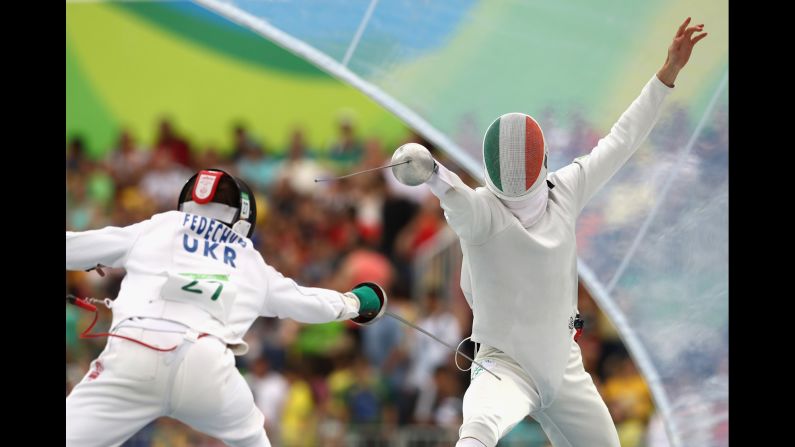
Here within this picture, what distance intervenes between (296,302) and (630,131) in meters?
1.90

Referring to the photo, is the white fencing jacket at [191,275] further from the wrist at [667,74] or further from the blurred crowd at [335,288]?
the blurred crowd at [335,288]

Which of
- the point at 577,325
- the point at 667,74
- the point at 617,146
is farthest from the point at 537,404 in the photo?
the point at 667,74

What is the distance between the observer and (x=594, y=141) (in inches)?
280

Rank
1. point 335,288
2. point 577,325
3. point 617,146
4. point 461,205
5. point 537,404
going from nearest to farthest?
point 461,205 < point 537,404 < point 577,325 < point 617,146 < point 335,288

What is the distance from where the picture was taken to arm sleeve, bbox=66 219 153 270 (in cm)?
575

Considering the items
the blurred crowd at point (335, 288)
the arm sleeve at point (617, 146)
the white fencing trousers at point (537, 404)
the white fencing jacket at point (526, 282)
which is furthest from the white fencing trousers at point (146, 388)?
the blurred crowd at point (335, 288)

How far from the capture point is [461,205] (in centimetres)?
551

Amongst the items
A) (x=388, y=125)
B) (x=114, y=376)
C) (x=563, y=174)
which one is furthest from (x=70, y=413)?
(x=388, y=125)

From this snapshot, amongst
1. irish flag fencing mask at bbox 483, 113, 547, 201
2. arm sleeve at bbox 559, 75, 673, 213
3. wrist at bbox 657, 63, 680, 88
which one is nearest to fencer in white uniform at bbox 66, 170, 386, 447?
irish flag fencing mask at bbox 483, 113, 547, 201

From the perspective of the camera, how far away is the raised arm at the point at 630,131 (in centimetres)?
634

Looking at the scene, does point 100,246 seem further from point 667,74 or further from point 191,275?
point 667,74

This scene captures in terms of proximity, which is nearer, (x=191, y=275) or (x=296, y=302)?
(x=191, y=275)

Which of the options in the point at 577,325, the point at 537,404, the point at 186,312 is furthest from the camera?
the point at 577,325

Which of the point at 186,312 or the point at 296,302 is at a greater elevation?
the point at 296,302
